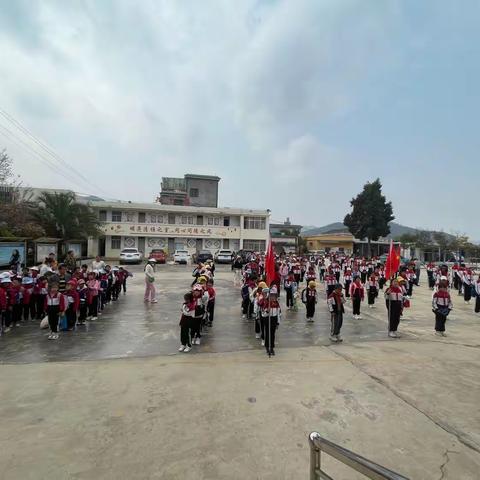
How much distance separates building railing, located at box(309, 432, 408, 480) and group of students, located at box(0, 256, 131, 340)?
333 inches

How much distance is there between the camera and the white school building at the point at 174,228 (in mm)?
45656

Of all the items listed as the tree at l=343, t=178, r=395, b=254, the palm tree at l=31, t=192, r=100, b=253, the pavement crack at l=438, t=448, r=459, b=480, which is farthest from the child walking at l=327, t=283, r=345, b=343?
the tree at l=343, t=178, r=395, b=254

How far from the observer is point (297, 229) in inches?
3073

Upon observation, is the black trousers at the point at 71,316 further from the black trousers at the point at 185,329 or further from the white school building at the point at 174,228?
the white school building at the point at 174,228

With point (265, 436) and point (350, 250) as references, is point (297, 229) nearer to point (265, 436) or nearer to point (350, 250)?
point (350, 250)

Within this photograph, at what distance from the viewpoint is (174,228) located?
4709 centimetres

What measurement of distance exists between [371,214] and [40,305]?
51.3m

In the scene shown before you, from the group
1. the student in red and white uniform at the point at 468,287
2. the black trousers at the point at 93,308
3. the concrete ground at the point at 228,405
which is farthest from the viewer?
the student in red and white uniform at the point at 468,287

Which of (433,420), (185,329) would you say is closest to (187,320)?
A: (185,329)

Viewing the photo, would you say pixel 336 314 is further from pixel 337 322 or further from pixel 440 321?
pixel 440 321

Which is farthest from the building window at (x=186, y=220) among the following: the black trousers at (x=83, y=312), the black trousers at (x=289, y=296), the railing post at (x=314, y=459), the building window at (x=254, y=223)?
the railing post at (x=314, y=459)

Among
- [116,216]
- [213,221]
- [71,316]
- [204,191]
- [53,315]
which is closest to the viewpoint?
[53,315]

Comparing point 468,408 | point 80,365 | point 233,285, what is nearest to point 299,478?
point 468,408

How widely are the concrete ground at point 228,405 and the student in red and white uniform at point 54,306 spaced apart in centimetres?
32
